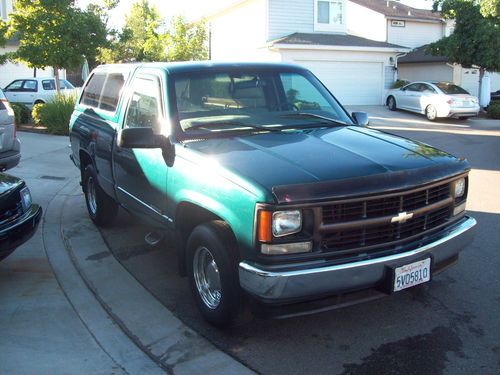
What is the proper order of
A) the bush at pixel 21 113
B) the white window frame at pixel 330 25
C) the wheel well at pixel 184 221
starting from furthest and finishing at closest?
the white window frame at pixel 330 25 < the bush at pixel 21 113 < the wheel well at pixel 184 221

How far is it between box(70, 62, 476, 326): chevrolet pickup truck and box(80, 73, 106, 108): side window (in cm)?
134

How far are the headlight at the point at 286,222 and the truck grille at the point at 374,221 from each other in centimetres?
16

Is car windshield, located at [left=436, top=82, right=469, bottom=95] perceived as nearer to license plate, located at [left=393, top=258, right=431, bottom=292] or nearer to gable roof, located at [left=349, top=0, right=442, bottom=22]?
gable roof, located at [left=349, top=0, right=442, bottom=22]

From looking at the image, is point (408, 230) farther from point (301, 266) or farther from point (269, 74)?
point (269, 74)

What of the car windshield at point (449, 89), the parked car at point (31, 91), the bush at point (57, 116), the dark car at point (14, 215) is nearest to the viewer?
the dark car at point (14, 215)

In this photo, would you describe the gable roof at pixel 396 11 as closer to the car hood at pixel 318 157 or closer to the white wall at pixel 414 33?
the white wall at pixel 414 33

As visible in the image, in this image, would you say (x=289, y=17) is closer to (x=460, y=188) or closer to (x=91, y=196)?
(x=91, y=196)

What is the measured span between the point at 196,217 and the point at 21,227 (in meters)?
1.84

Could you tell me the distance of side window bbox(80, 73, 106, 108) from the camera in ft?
21.6

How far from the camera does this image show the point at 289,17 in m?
25.2

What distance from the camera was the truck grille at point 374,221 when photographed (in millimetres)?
3375

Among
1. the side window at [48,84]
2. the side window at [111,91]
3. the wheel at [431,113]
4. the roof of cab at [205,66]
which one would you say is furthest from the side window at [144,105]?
the wheel at [431,113]

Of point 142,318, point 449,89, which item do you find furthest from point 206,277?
point 449,89

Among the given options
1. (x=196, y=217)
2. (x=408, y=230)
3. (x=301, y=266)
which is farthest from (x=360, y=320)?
(x=196, y=217)
